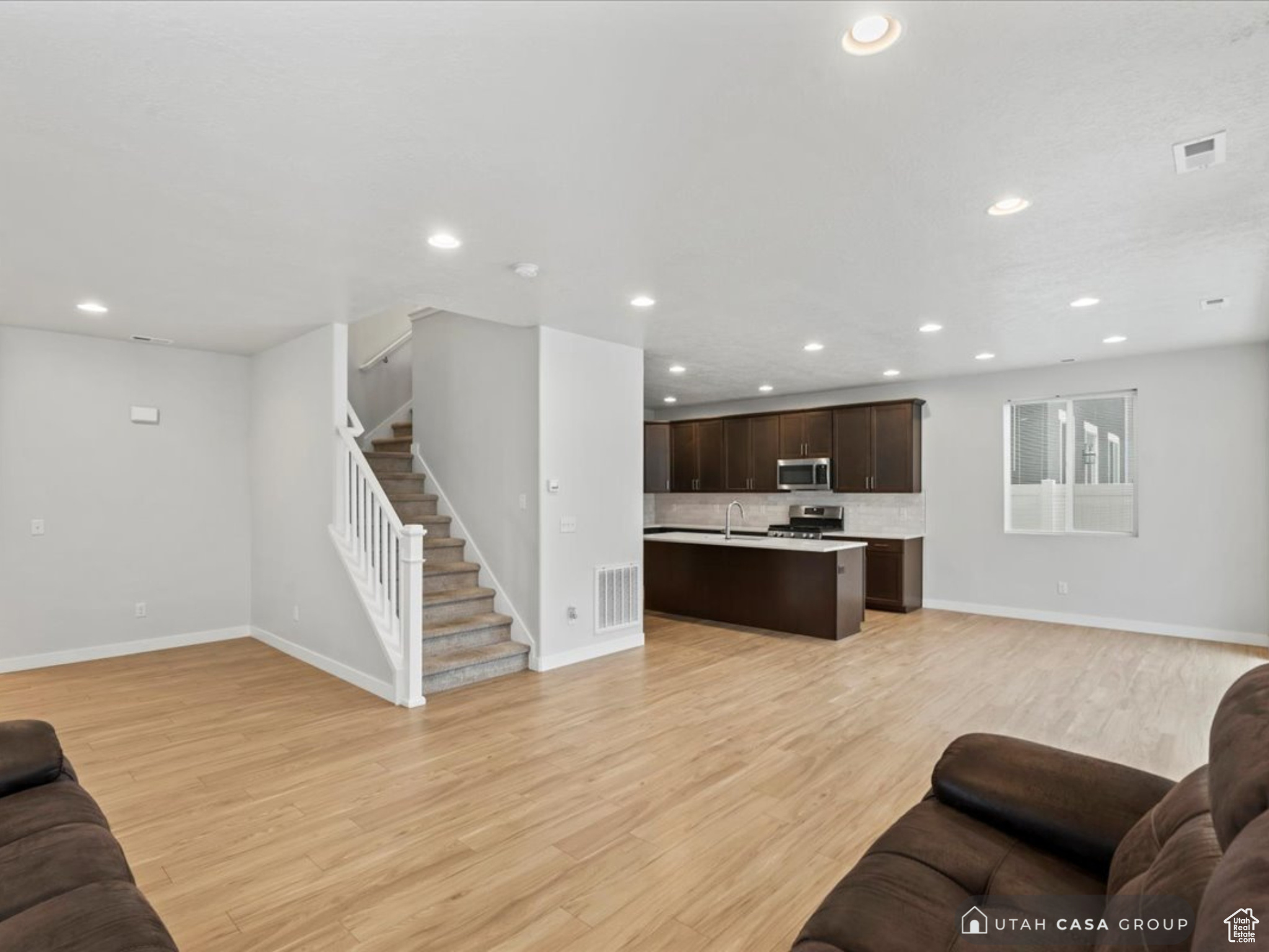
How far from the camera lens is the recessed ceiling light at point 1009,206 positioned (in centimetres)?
277

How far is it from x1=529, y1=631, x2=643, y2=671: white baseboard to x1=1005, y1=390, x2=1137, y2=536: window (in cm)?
440

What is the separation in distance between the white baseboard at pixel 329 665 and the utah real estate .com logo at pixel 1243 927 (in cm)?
421

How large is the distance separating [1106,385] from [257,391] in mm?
8233

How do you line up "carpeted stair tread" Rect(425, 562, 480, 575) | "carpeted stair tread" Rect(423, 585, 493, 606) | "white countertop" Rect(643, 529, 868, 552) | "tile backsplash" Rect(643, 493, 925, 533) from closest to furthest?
"carpeted stair tread" Rect(423, 585, 493, 606)
"carpeted stair tread" Rect(425, 562, 480, 575)
"white countertop" Rect(643, 529, 868, 552)
"tile backsplash" Rect(643, 493, 925, 533)

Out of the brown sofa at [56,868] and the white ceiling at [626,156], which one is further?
the white ceiling at [626,156]

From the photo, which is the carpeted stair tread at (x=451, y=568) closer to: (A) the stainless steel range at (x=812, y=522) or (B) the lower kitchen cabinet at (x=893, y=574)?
(A) the stainless steel range at (x=812, y=522)

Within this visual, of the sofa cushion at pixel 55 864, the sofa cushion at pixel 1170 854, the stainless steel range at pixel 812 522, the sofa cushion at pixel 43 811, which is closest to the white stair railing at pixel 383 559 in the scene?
the sofa cushion at pixel 43 811

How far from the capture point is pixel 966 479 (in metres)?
7.26

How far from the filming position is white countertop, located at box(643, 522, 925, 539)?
7.56 meters

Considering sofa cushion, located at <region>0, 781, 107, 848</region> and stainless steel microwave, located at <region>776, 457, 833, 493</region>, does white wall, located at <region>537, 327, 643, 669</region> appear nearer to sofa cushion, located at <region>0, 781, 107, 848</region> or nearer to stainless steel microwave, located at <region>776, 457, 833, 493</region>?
stainless steel microwave, located at <region>776, 457, 833, 493</region>

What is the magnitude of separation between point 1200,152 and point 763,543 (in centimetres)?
452

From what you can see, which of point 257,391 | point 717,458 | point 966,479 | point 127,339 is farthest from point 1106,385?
point 127,339

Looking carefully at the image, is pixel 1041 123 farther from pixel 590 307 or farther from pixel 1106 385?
pixel 1106 385

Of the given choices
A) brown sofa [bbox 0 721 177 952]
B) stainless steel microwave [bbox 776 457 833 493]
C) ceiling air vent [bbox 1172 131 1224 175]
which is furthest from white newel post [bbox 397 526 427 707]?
stainless steel microwave [bbox 776 457 833 493]
